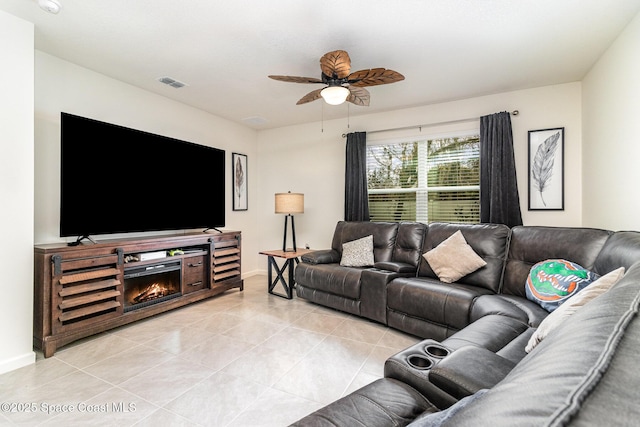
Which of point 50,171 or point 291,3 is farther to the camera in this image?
point 50,171

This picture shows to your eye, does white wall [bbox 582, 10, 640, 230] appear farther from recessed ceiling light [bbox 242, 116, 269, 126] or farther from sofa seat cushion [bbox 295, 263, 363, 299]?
recessed ceiling light [bbox 242, 116, 269, 126]

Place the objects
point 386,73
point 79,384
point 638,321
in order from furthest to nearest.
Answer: point 386,73
point 79,384
point 638,321

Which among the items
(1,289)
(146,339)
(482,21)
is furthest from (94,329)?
(482,21)

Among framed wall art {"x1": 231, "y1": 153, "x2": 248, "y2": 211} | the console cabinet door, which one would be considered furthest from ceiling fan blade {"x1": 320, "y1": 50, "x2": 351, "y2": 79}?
framed wall art {"x1": 231, "y1": 153, "x2": 248, "y2": 211}

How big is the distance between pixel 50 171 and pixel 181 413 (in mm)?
2605

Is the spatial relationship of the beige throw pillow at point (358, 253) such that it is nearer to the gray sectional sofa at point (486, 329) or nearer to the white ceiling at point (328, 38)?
the gray sectional sofa at point (486, 329)

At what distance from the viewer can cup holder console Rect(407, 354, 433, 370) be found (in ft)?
4.42

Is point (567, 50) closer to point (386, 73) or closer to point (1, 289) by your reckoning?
point (386, 73)

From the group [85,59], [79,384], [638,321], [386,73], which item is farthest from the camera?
[85,59]

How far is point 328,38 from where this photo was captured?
98.7 inches

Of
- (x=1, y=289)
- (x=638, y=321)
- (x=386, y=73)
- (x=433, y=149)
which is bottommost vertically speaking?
(x=1, y=289)

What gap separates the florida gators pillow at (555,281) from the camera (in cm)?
205

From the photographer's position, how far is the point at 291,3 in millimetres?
2092

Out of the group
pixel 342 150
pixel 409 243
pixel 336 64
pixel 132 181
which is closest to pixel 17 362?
pixel 132 181
